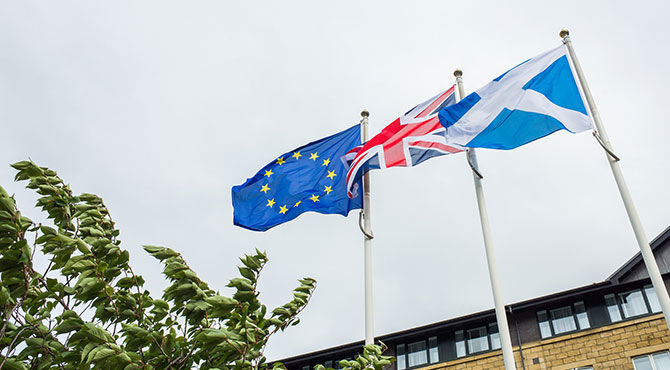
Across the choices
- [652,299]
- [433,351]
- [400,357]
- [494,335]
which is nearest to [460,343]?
[433,351]

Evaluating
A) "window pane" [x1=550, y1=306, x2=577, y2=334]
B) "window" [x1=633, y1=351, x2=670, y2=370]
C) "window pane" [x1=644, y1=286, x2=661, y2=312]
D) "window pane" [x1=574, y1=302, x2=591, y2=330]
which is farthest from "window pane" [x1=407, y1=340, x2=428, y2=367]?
"window pane" [x1=644, y1=286, x2=661, y2=312]

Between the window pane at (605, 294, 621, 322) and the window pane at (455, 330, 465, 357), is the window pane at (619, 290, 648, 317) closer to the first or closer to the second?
the window pane at (605, 294, 621, 322)

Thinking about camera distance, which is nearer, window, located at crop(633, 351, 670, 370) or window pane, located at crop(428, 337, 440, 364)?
window, located at crop(633, 351, 670, 370)

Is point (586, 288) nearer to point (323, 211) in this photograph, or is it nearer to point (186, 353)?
point (323, 211)

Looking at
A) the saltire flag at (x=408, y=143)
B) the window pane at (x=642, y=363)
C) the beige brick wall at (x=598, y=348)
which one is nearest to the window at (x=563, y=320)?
the beige brick wall at (x=598, y=348)

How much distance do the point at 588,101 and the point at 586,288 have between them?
16345 millimetres

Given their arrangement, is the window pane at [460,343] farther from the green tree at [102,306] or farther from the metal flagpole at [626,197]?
the green tree at [102,306]

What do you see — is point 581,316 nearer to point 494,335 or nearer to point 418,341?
point 494,335

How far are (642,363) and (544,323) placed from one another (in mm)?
4846

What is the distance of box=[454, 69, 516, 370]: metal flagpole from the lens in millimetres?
13125

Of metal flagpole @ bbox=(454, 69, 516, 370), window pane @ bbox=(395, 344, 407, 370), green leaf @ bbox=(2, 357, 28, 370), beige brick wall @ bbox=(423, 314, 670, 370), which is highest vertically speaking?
window pane @ bbox=(395, 344, 407, 370)

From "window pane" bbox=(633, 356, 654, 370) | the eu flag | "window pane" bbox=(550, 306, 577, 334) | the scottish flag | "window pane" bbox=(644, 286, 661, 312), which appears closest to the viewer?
the scottish flag

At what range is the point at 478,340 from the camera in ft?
101

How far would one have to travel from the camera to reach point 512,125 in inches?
606
